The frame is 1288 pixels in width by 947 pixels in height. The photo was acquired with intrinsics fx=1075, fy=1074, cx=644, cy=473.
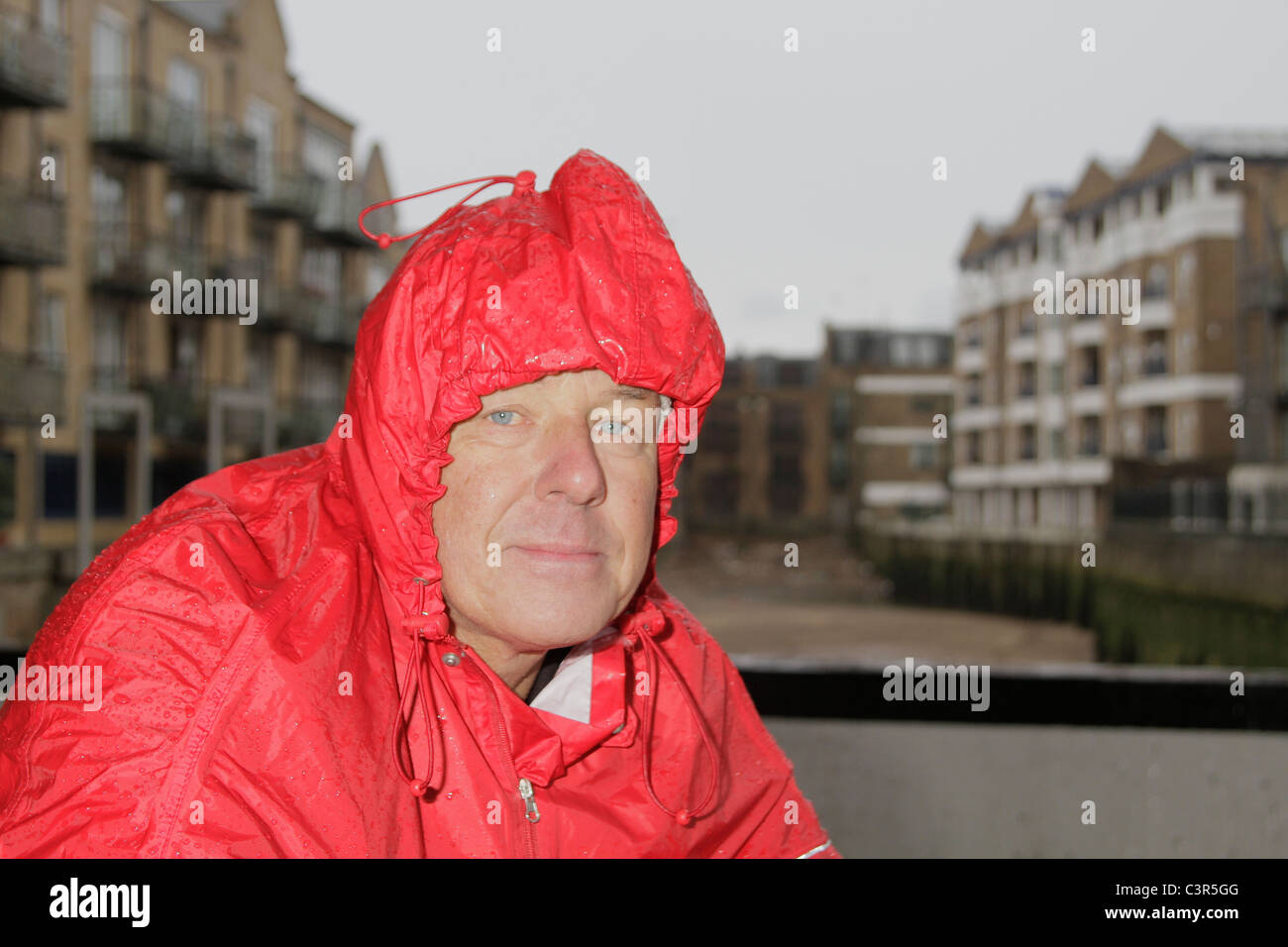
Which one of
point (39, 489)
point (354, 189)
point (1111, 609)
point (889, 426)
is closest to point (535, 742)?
point (39, 489)

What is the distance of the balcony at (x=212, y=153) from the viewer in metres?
8.33

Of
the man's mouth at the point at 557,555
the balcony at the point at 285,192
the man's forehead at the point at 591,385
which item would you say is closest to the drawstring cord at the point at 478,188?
the man's forehead at the point at 591,385

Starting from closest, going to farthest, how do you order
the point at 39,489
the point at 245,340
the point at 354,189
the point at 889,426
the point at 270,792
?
the point at 270,792 < the point at 39,489 < the point at 245,340 < the point at 354,189 < the point at 889,426

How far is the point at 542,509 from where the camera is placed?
2.47 ft

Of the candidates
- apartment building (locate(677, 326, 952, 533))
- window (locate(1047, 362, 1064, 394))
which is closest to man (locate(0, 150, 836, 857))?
apartment building (locate(677, 326, 952, 533))

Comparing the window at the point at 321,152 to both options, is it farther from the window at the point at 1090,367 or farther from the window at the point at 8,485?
the window at the point at 1090,367

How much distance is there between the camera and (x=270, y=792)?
653 mm

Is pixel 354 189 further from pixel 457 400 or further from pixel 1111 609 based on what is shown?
pixel 1111 609

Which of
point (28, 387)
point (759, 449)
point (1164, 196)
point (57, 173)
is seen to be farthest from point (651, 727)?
point (1164, 196)

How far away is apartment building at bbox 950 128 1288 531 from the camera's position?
1842 centimetres

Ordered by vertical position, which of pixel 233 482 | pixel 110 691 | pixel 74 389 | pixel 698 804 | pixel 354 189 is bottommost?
pixel 698 804

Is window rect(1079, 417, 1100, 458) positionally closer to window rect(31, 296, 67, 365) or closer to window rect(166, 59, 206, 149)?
window rect(166, 59, 206, 149)

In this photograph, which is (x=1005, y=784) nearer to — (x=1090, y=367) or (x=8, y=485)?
(x=8, y=485)
